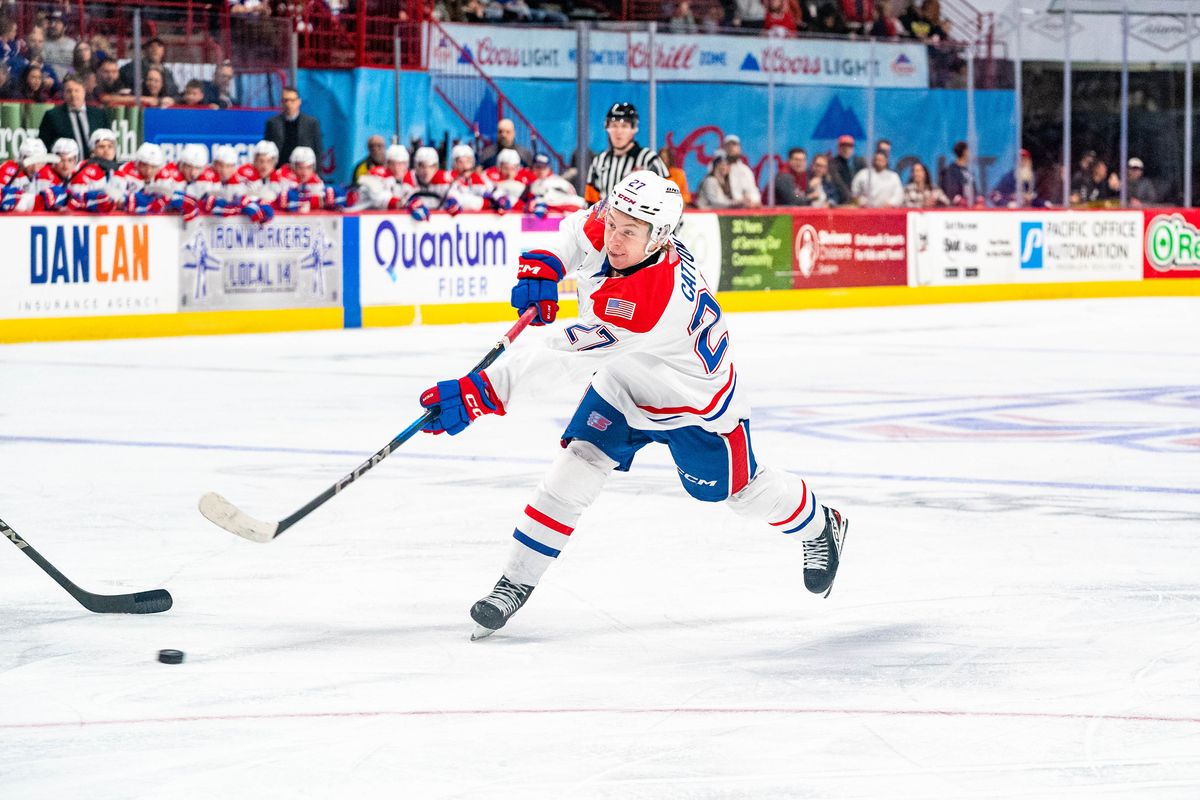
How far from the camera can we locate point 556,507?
13.8ft

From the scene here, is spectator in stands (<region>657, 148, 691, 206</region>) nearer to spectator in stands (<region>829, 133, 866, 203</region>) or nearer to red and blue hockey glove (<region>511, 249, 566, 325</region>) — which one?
spectator in stands (<region>829, 133, 866, 203</region>)

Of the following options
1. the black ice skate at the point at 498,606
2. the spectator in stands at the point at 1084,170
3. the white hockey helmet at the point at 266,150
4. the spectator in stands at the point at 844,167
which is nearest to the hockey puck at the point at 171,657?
the black ice skate at the point at 498,606

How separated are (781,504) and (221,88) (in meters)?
12.2

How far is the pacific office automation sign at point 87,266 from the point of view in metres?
12.4

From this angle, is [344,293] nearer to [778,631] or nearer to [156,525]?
[156,525]

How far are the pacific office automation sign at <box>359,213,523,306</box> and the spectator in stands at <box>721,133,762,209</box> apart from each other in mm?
2175

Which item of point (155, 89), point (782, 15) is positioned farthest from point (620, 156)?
point (782, 15)

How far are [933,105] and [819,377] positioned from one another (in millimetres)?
8036

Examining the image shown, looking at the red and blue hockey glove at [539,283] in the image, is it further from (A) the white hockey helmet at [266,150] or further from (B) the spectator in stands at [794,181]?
(B) the spectator in stands at [794,181]

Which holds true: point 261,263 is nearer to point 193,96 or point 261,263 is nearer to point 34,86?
point 34,86

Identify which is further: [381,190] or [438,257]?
[438,257]

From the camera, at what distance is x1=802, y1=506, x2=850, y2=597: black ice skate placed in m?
4.52

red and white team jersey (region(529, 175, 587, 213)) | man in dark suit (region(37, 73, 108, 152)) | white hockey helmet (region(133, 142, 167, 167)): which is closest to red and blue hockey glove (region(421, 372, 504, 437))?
white hockey helmet (region(133, 142, 167, 167))

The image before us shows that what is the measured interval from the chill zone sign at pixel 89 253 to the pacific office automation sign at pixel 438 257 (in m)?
1.89
